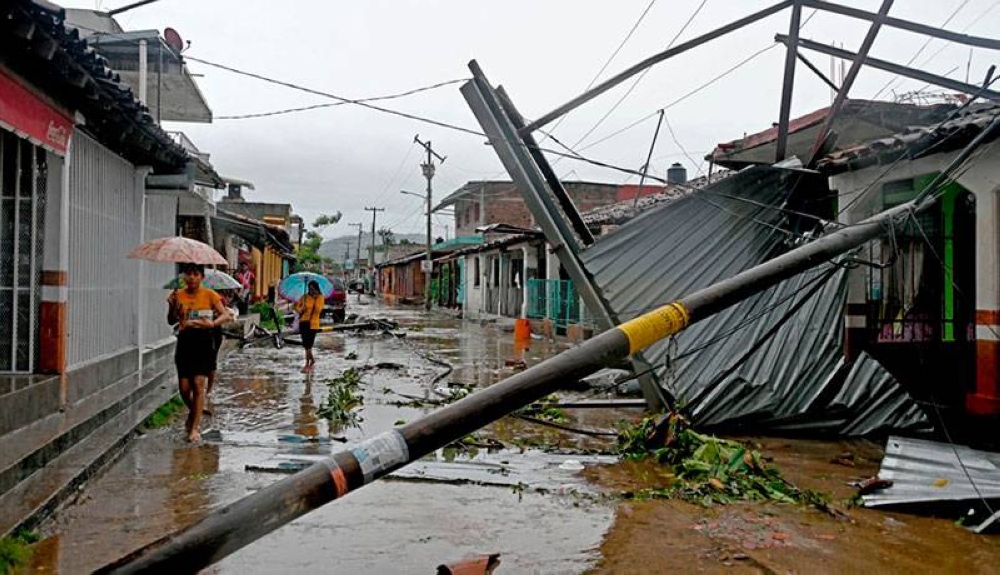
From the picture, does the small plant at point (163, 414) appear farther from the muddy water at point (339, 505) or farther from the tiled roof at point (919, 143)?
the tiled roof at point (919, 143)

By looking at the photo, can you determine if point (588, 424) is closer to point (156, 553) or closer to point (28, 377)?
point (28, 377)

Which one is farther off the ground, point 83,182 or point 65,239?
point 83,182

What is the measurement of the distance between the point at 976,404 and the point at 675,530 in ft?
15.5

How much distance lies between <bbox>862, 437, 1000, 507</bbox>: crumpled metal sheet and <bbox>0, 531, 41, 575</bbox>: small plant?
18.1 ft

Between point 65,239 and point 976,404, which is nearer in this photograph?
point 65,239

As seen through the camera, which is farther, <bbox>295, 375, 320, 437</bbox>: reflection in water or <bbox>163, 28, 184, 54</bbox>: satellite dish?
<bbox>163, 28, 184, 54</bbox>: satellite dish

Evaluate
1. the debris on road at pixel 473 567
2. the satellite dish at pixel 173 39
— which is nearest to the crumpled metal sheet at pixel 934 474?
the debris on road at pixel 473 567

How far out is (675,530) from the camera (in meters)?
4.91

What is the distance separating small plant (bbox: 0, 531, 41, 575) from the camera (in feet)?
12.8

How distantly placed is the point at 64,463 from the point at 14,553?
176 centimetres

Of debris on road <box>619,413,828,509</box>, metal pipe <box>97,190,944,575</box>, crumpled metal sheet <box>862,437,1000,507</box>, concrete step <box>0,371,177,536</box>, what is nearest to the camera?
metal pipe <box>97,190,944,575</box>

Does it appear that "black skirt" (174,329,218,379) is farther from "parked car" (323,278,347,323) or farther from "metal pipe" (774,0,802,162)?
"parked car" (323,278,347,323)

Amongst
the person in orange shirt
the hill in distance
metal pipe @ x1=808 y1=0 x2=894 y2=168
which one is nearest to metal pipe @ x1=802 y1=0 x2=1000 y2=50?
metal pipe @ x1=808 y1=0 x2=894 y2=168

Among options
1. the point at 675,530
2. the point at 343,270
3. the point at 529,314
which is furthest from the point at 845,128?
the point at 343,270
